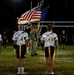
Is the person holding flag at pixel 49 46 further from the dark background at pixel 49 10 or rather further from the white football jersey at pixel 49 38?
the dark background at pixel 49 10

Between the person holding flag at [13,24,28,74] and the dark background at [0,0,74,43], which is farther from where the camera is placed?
the dark background at [0,0,74,43]

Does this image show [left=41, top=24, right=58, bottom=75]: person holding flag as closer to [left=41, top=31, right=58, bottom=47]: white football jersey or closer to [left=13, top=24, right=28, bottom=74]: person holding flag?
[left=41, top=31, right=58, bottom=47]: white football jersey

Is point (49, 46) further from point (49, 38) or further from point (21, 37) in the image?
point (21, 37)

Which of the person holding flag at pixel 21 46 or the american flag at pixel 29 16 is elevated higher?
the american flag at pixel 29 16

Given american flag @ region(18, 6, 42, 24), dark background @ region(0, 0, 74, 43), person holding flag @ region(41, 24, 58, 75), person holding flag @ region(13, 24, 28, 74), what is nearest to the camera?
person holding flag @ region(41, 24, 58, 75)

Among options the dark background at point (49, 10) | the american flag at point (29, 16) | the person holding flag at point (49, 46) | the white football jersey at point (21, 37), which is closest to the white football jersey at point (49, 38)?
the person holding flag at point (49, 46)

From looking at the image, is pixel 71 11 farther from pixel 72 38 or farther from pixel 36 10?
pixel 36 10

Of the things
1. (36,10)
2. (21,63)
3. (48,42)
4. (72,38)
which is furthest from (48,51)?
(72,38)

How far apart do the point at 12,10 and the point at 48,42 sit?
214 ft

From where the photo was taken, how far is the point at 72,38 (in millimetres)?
54719

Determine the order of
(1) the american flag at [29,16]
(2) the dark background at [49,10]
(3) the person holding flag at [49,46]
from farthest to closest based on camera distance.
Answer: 1. (2) the dark background at [49,10]
2. (1) the american flag at [29,16]
3. (3) the person holding flag at [49,46]

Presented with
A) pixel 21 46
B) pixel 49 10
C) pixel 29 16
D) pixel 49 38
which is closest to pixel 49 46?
pixel 49 38

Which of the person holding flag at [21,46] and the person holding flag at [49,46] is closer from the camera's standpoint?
the person holding flag at [49,46]

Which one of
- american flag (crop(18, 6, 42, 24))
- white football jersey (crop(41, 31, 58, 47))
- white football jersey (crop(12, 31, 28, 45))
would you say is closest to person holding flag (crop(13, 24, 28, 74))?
white football jersey (crop(12, 31, 28, 45))
